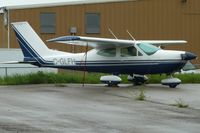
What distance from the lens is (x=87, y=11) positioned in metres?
39.5

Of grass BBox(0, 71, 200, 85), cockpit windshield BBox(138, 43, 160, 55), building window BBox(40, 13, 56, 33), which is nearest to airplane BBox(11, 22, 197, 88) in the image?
cockpit windshield BBox(138, 43, 160, 55)

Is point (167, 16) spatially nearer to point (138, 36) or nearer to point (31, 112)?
point (138, 36)

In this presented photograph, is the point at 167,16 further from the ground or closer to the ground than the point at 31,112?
further from the ground

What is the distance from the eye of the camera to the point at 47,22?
38.9m

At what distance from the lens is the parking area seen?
37.2 feet

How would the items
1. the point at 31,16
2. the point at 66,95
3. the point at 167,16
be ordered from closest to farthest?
the point at 66,95 → the point at 31,16 → the point at 167,16

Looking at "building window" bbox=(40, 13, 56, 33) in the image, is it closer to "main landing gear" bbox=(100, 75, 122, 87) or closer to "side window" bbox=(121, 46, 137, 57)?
"side window" bbox=(121, 46, 137, 57)

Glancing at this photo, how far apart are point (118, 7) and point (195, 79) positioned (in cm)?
1507

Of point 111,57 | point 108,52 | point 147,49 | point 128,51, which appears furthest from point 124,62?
point 147,49

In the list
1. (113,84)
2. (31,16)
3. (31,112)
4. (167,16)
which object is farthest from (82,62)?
(167,16)

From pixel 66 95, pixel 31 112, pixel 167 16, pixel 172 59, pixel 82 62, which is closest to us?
pixel 31 112

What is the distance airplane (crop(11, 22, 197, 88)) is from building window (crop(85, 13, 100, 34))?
14.6 metres

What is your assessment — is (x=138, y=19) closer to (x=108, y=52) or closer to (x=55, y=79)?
(x=55, y=79)

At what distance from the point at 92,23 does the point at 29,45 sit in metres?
15.1
